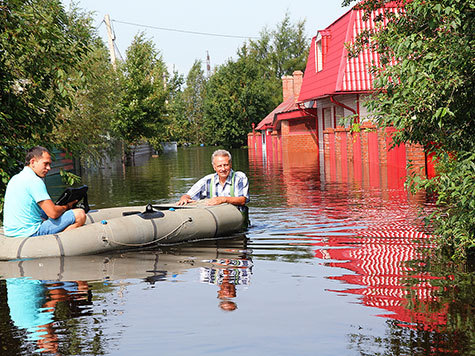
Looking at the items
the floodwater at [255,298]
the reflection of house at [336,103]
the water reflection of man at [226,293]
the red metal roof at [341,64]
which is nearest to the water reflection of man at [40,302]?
the floodwater at [255,298]

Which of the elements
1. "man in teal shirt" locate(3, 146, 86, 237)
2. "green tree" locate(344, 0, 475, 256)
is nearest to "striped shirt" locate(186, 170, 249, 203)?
"man in teal shirt" locate(3, 146, 86, 237)

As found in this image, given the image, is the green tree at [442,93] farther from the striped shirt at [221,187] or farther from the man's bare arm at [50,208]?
the man's bare arm at [50,208]

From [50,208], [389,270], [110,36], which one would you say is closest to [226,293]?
[389,270]

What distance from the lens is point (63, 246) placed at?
1009cm

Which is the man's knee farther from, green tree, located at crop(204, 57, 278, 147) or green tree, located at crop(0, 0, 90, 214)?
green tree, located at crop(204, 57, 278, 147)

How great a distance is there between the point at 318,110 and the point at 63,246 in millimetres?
32559

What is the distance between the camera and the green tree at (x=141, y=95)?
51.7 metres

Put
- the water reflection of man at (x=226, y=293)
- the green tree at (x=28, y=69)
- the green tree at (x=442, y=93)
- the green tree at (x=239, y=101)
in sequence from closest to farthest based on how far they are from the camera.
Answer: the water reflection of man at (x=226, y=293) < the green tree at (x=442, y=93) < the green tree at (x=28, y=69) < the green tree at (x=239, y=101)

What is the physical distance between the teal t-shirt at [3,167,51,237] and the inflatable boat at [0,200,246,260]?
16cm

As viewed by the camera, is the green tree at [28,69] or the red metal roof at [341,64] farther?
the red metal roof at [341,64]

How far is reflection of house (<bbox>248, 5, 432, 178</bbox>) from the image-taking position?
1129 inches

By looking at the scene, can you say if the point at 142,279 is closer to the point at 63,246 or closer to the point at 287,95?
the point at 63,246

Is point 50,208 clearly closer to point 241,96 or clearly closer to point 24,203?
point 24,203

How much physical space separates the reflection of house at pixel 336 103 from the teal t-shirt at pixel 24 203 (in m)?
14.6
